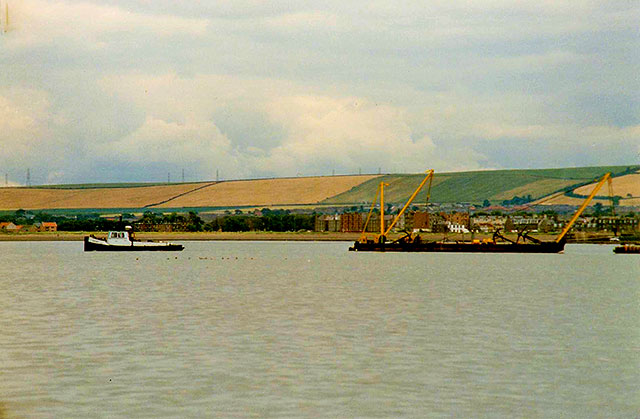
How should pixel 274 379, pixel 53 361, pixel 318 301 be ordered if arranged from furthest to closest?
A: pixel 318 301 < pixel 53 361 < pixel 274 379

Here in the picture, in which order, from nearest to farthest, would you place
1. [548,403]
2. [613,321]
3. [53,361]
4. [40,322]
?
[548,403], [53,361], [40,322], [613,321]

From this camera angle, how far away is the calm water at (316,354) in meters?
28.2

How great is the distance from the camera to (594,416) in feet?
88.0

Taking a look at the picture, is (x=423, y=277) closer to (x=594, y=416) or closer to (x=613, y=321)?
(x=613, y=321)

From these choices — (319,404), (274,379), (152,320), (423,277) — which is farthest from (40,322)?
(423,277)

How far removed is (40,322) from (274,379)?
72.9 feet

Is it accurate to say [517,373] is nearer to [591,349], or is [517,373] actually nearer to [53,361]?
[591,349]

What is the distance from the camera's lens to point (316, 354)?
38188mm

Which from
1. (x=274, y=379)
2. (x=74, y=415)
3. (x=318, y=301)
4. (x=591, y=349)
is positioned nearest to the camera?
(x=74, y=415)

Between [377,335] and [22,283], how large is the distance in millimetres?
51795

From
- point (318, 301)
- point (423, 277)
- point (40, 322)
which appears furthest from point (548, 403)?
point (423, 277)

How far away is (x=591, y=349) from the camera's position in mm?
40812

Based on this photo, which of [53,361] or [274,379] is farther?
[53,361]

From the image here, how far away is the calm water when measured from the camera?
92.4 feet
